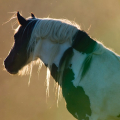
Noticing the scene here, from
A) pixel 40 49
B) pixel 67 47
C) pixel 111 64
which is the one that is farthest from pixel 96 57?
pixel 40 49

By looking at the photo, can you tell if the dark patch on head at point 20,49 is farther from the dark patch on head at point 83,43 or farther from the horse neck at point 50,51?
the dark patch on head at point 83,43

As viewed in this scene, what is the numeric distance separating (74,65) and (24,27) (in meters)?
0.51

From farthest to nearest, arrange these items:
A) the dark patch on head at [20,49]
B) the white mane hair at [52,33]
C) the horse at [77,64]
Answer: the dark patch on head at [20,49], the white mane hair at [52,33], the horse at [77,64]

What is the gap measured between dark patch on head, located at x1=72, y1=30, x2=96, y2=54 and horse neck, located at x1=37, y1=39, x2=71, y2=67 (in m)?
0.06

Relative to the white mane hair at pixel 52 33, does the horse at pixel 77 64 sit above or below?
below

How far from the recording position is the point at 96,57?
3.55 feet

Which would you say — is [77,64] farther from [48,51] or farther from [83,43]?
[48,51]

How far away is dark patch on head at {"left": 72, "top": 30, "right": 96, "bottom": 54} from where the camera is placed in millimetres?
1105

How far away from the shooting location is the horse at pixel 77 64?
103 centimetres

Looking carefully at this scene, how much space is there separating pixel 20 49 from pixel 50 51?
27 centimetres

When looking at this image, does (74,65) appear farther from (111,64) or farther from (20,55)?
(20,55)

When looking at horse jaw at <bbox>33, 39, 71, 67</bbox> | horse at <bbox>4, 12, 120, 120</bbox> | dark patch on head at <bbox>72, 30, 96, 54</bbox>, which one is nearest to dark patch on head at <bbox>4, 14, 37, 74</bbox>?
horse at <bbox>4, 12, 120, 120</bbox>

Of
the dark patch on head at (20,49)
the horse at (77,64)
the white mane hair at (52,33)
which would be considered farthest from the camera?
the dark patch on head at (20,49)

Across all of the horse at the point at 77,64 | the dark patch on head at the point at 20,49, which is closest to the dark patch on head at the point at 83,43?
the horse at the point at 77,64
